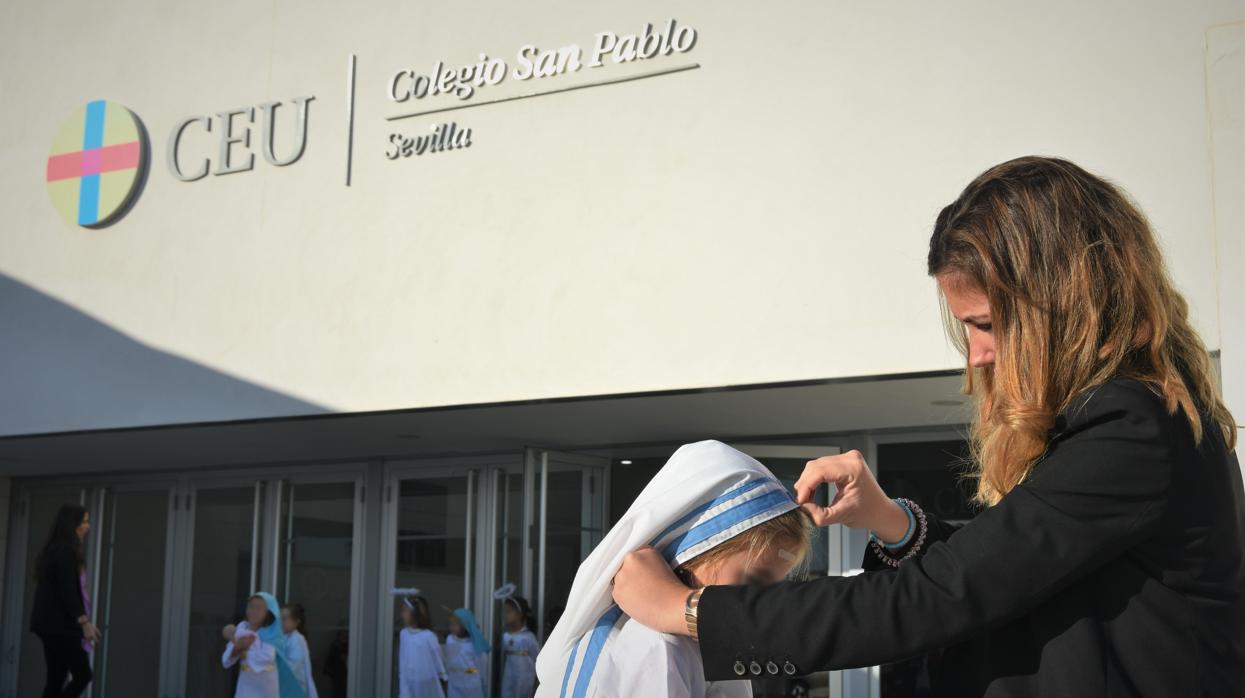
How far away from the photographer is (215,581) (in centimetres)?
1349

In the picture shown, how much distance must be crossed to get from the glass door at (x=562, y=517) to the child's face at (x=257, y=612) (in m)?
2.38

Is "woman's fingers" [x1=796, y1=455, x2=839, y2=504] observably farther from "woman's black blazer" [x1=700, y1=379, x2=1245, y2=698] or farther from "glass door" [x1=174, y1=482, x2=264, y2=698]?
"glass door" [x1=174, y1=482, x2=264, y2=698]

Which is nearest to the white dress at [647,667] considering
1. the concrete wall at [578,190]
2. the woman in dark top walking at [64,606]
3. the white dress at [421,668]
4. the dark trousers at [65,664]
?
the concrete wall at [578,190]

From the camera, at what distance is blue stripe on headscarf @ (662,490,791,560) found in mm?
1794

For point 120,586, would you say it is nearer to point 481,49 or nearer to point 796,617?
point 481,49

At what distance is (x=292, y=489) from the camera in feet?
42.7

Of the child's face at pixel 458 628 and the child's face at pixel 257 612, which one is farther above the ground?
the child's face at pixel 257 612

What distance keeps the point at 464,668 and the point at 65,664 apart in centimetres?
349

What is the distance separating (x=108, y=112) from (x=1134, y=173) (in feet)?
25.6

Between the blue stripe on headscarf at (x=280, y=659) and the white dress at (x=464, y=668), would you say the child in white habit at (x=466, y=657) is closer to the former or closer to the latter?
the white dress at (x=464, y=668)

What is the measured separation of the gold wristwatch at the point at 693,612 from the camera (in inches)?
59.4

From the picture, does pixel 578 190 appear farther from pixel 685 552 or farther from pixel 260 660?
pixel 685 552

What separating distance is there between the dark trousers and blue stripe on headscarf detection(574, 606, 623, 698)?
822 cm

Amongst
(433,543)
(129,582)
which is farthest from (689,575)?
(129,582)
